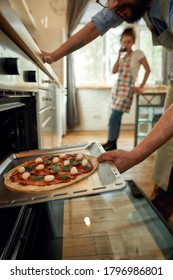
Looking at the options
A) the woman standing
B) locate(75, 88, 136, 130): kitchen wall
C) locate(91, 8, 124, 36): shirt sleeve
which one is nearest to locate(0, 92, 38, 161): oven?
locate(91, 8, 124, 36): shirt sleeve

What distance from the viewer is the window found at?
397 cm

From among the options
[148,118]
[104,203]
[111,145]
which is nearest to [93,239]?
[104,203]

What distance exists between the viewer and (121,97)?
2455 mm

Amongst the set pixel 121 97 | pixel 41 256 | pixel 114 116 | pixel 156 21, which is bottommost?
pixel 41 256

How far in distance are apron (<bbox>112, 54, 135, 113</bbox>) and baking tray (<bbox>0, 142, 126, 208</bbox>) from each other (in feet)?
5.41

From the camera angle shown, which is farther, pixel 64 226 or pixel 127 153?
pixel 64 226

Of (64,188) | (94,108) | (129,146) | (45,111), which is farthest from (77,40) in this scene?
(94,108)

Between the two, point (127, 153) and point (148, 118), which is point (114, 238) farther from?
point (148, 118)

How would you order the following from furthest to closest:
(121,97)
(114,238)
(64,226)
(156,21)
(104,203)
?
(121,97) < (104,203) < (64,226) < (114,238) < (156,21)

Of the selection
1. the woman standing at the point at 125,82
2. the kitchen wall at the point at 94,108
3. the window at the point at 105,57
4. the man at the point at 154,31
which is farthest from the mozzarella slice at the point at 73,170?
the window at the point at 105,57

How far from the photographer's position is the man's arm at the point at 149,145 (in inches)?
24.5

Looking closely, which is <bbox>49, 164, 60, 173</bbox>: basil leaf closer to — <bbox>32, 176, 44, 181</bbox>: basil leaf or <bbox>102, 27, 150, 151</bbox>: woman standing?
<bbox>32, 176, 44, 181</bbox>: basil leaf

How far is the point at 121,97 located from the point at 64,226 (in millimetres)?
1622

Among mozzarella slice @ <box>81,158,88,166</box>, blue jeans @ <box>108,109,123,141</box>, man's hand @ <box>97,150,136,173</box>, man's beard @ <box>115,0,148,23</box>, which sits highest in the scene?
man's beard @ <box>115,0,148,23</box>
